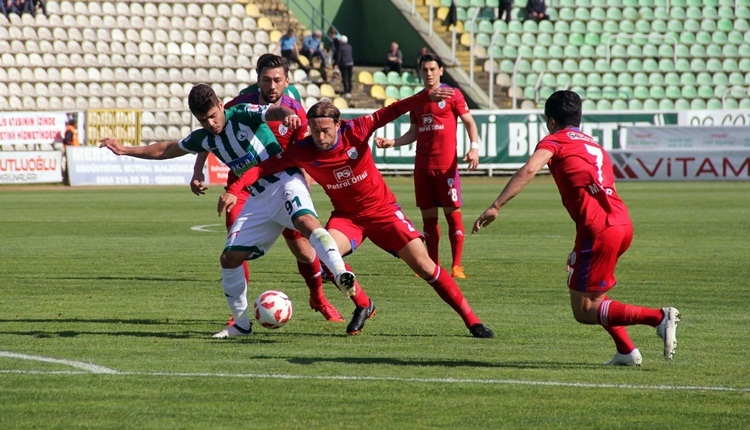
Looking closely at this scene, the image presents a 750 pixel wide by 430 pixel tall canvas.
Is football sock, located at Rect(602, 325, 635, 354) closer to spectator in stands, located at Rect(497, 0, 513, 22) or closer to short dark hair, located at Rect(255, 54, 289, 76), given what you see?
short dark hair, located at Rect(255, 54, 289, 76)

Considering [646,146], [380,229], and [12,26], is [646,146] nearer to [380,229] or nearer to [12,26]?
[12,26]

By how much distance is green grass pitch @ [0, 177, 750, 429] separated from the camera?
600cm

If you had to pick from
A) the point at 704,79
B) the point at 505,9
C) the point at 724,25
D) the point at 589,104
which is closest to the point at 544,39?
the point at 505,9

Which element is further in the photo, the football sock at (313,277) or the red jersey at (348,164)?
the football sock at (313,277)

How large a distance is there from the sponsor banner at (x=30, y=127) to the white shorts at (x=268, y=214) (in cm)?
2617

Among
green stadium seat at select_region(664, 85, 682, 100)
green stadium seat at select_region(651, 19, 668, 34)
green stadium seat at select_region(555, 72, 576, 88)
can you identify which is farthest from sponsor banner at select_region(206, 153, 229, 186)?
green stadium seat at select_region(651, 19, 668, 34)

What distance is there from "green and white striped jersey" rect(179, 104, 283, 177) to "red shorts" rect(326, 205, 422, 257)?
783mm

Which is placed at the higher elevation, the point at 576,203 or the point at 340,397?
the point at 576,203

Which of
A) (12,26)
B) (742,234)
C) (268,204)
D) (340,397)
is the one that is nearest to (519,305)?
(268,204)

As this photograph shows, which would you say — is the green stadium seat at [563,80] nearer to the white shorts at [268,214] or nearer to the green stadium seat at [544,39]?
the green stadium seat at [544,39]

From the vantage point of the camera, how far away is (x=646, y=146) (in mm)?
35750

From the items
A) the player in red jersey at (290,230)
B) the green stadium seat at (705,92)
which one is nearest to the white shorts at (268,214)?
the player in red jersey at (290,230)

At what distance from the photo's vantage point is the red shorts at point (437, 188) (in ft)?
43.4

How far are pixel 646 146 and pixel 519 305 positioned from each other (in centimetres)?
2633
